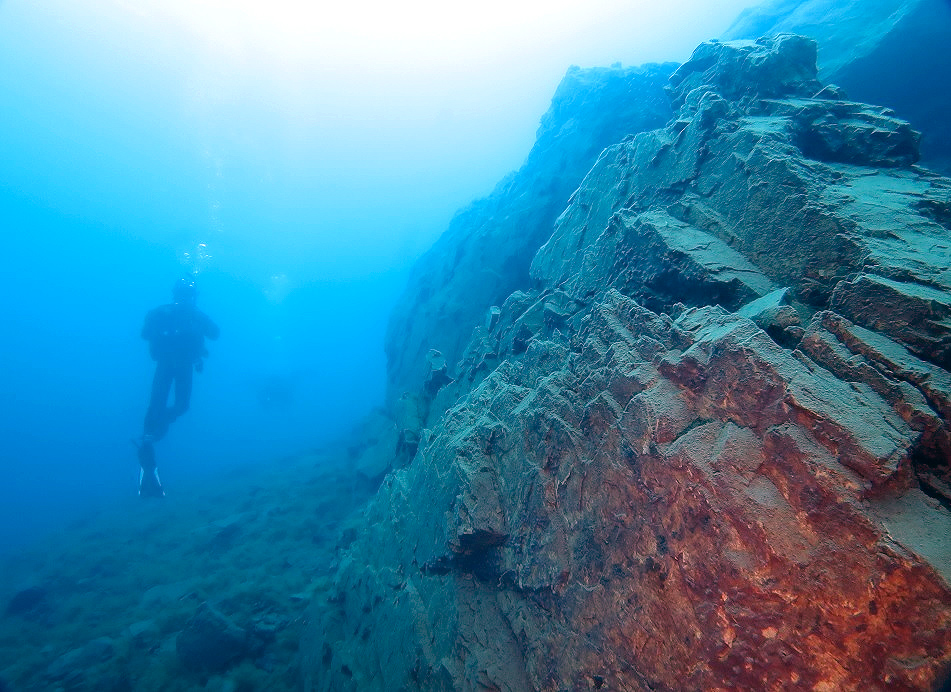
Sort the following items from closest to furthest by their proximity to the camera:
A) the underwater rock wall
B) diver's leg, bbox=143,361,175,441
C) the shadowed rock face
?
the shadowed rock face < the underwater rock wall < diver's leg, bbox=143,361,175,441

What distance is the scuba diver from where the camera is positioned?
2812 cm

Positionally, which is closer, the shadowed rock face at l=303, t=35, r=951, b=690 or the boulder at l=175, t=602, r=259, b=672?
the shadowed rock face at l=303, t=35, r=951, b=690

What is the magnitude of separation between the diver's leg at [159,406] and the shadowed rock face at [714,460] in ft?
80.9

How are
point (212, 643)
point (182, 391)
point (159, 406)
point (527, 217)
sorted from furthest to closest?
point (182, 391) < point (159, 406) < point (527, 217) < point (212, 643)

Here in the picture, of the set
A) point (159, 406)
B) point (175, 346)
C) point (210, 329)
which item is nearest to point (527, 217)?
point (210, 329)

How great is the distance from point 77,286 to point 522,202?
19781 centimetres

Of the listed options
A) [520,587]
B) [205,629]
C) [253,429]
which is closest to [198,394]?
[253,429]

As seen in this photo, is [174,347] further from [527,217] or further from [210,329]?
[527,217]

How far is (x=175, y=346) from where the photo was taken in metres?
28.9

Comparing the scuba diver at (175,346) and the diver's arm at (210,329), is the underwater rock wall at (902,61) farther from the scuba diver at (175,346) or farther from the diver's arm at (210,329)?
the scuba diver at (175,346)

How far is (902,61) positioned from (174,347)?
142ft

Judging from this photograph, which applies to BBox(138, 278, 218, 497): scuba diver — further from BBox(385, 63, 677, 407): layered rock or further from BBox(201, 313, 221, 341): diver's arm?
BBox(385, 63, 677, 407): layered rock

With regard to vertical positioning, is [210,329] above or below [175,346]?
below

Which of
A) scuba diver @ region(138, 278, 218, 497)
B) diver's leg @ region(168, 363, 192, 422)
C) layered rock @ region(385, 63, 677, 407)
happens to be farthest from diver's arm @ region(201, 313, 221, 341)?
layered rock @ region(385, 63, 677, 407)
